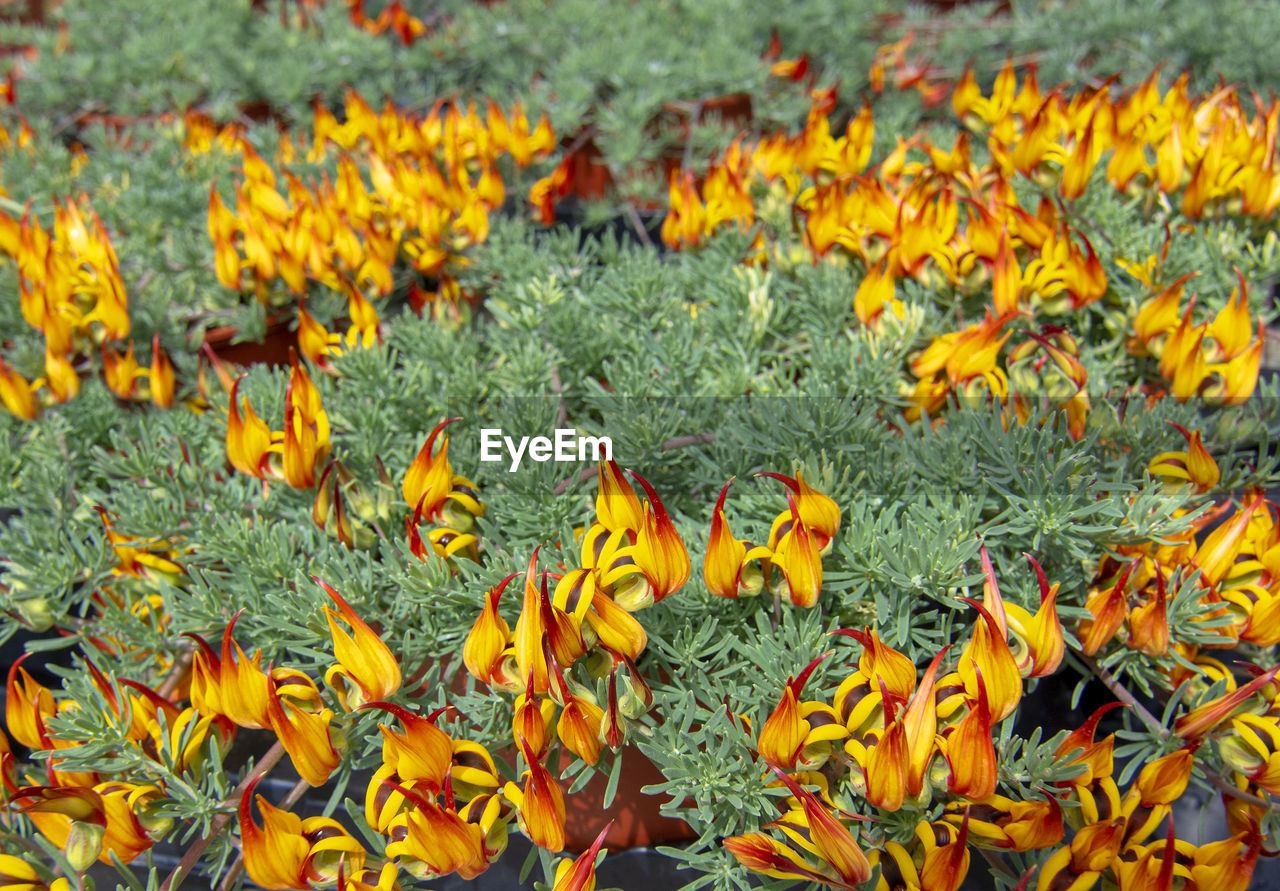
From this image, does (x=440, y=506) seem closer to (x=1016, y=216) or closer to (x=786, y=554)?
(x=786, y=554)

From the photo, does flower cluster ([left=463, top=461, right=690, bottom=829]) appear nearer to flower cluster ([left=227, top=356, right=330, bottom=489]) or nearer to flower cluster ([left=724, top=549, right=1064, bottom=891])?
flower cluster ([left=724, top=549, right=1064, bottom=891])

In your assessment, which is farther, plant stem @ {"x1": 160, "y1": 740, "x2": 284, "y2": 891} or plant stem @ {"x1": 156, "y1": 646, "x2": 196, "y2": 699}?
plant stem @ {"x1": 156, "y1": 646, "x2": 196, "y2": 699}

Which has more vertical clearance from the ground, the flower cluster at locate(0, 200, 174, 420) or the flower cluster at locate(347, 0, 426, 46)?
the flower cluster at locate(347, 0, 426, 46)

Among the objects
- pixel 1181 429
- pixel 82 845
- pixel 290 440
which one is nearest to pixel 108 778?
pixel 82 845

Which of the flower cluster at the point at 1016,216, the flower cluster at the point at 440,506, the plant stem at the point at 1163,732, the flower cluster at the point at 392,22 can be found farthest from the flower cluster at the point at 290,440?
the flower cluster at the point at 392,22

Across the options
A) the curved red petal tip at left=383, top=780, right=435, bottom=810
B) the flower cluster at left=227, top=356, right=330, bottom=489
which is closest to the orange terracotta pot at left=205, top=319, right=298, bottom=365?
the flower cluster at left=227, top=356, right=330, bottom=489

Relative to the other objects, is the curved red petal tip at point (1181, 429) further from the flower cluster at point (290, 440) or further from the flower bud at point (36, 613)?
the flower bud at point (36, 613)

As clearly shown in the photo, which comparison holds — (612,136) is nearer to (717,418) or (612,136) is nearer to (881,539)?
(717,418)
